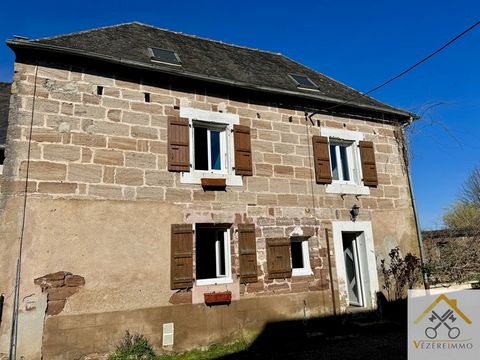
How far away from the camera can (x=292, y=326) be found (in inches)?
283

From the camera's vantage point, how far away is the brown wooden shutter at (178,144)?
6852 mm

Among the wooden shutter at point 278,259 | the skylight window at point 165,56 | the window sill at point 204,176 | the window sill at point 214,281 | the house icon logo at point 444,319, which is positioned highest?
the skylight window at point 165,56

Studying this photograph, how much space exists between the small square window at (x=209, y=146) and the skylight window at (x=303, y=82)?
2.82 m

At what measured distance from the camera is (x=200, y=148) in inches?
297

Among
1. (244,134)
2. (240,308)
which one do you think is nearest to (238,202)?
(244,134)

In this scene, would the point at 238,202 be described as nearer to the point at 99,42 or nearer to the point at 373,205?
the point at 373,205

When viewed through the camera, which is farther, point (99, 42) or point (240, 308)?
point (99, 42)

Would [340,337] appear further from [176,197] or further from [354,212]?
[176,197]

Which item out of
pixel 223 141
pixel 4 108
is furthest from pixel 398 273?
pixel 4 108

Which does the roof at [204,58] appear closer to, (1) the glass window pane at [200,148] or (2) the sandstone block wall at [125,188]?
(2) the sandstone block wall at [125,188]

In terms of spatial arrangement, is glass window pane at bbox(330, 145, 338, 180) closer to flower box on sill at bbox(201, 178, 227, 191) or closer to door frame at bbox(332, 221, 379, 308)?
door frame at bbox(332, 221, 379, 308)

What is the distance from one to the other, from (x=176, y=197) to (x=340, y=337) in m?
4.10

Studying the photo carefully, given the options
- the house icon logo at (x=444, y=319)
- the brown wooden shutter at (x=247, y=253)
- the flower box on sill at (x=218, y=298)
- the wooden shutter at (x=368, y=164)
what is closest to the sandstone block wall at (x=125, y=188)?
the brown wooden shutter at (x=247, y=253)

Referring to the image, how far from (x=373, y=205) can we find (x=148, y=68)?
19.7 ft
